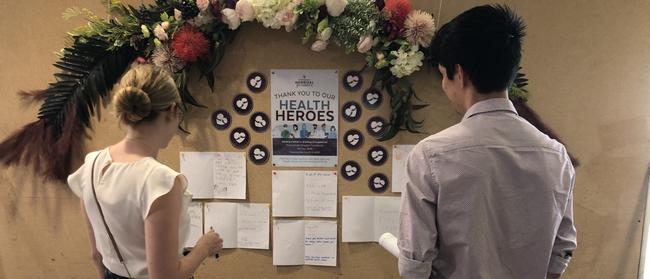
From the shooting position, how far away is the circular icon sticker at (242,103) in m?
1.74

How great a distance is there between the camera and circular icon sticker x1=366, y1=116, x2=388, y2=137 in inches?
67.9

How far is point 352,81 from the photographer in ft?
5.59

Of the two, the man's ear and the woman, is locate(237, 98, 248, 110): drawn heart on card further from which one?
the man's ear

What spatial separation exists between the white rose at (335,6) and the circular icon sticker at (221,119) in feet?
2.00

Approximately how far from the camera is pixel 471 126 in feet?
3.09

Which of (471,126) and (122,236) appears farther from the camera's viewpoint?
(122,236)

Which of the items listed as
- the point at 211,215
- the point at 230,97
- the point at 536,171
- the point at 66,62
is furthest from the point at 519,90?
the point at 66,62

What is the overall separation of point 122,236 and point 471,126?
90 centimetres

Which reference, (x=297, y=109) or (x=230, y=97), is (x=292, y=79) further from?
(x=230, y=97)

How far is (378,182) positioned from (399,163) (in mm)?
120

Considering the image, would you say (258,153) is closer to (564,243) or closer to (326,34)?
(326,34)

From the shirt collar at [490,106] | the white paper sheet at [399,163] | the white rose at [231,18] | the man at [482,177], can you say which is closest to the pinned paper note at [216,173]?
the white rose at [231,18]

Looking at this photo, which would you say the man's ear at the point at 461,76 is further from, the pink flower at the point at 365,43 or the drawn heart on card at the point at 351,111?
the drawn heart on card at the point at 351,111

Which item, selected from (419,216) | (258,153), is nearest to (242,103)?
(258,153)
